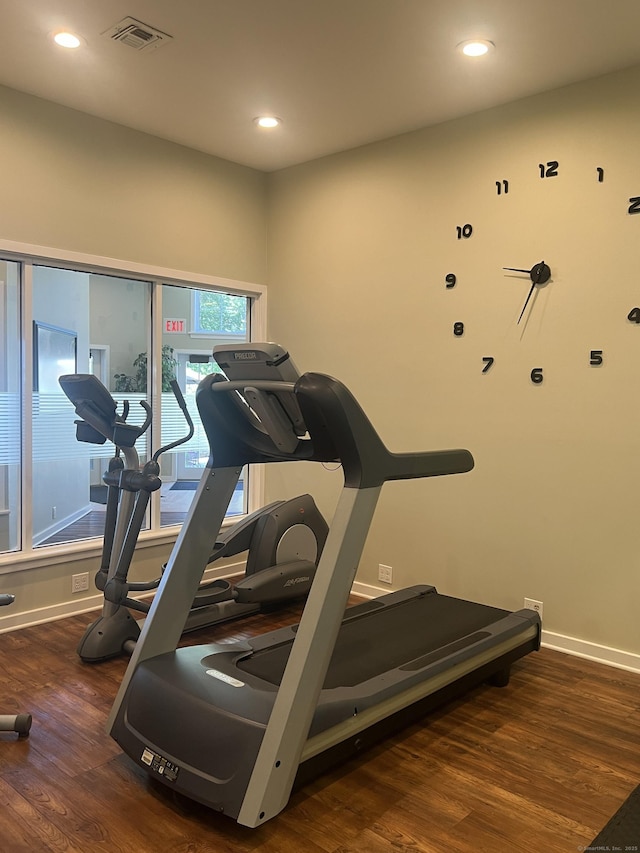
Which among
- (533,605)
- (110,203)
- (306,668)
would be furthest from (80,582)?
(533,605)

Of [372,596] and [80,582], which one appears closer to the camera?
[80,582]

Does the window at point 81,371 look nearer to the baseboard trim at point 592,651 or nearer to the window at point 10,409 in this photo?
the window at point 10,409

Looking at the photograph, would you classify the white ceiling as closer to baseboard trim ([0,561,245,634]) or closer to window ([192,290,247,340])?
window ([192,290,247,340])

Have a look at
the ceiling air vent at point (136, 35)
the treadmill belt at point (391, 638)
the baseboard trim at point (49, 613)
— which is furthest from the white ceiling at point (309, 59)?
the baseboard trim at point (49, 613)

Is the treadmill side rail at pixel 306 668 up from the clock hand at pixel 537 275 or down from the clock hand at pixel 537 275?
down

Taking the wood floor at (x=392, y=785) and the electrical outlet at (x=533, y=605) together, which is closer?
the wood floor at (x=392, y=785)

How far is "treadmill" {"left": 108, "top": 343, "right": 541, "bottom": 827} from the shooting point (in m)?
2.10

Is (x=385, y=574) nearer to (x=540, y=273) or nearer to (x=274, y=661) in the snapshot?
(x=274, y=661)

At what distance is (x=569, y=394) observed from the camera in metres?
3.62

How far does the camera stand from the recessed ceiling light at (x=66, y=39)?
3.12 metres

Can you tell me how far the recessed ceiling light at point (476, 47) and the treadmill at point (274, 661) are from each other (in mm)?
1918

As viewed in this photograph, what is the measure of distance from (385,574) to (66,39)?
3460mm

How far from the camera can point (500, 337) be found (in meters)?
3.89

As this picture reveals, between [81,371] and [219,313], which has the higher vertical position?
[219,313]
